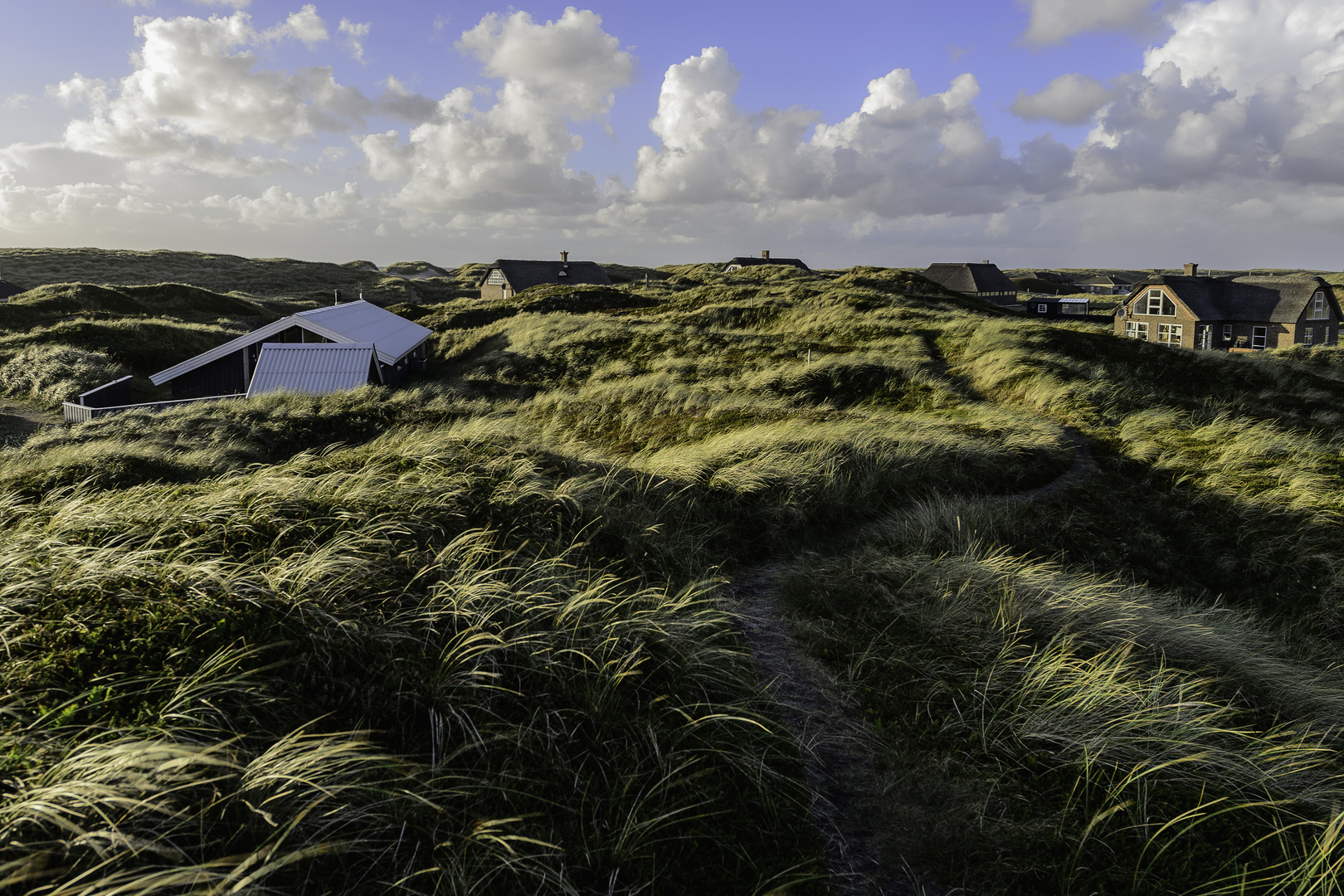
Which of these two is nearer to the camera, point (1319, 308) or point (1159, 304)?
point (1319, 308)

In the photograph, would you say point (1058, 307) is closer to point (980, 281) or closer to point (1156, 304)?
point (980, 281)

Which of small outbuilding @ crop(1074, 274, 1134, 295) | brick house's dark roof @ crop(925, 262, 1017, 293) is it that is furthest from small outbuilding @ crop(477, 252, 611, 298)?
small outbuilding @ crop(1074, 274, 1134, 295)

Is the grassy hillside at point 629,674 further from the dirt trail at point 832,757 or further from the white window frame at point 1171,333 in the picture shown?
the white window frame at point 1171,333

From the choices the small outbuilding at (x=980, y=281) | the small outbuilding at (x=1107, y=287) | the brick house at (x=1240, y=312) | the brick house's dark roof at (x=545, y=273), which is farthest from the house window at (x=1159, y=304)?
the small outbuilding at (x=1107, y=287)

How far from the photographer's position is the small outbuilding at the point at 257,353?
2547cm

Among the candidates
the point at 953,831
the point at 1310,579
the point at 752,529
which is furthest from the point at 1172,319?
the point at 953,831

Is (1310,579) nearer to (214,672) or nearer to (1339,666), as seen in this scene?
(1339,666)

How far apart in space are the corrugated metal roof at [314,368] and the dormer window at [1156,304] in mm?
55598

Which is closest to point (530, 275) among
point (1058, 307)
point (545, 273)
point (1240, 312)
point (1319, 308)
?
point (545, 273)

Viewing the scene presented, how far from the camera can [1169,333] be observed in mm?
51812

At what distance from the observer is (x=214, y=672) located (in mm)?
3246

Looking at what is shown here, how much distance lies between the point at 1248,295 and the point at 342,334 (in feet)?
203

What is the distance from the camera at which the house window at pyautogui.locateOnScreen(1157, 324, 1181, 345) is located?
51094 millimetres

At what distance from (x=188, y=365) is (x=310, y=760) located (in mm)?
28008
